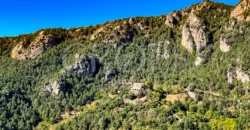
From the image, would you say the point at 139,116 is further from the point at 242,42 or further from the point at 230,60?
the point at 242,42

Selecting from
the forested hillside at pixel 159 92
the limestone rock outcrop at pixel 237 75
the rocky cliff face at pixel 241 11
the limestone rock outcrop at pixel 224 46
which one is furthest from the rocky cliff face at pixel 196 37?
the limestone rock outcrop at pixel 237 75

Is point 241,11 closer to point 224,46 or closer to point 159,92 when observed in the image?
point 224,46

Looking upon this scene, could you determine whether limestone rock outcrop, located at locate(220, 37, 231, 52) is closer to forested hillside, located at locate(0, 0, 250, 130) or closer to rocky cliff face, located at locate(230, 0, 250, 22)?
forested hillside, located at locate(0, 0, 250, 130)

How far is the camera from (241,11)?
7446 inches

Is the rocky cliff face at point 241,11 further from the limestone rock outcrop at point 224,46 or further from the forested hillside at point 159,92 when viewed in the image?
the limestone rock outcrop at point 224,46

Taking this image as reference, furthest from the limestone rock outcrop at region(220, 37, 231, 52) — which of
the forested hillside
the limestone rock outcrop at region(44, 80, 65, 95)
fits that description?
the limestone rock outcrop at region(44, 80, 65, 95)

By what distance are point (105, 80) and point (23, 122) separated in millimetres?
52158

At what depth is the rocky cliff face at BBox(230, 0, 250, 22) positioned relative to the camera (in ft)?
602

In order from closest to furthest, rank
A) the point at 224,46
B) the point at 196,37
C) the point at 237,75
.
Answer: the point at 237,75 < the point at 224,46 < the point at 196,37

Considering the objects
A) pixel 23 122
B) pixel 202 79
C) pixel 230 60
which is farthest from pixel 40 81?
pixel 230 60

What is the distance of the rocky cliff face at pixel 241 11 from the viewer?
183462mm

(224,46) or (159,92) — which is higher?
(224,46)

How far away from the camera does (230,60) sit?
558ft

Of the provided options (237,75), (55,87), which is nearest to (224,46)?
(237,75)
